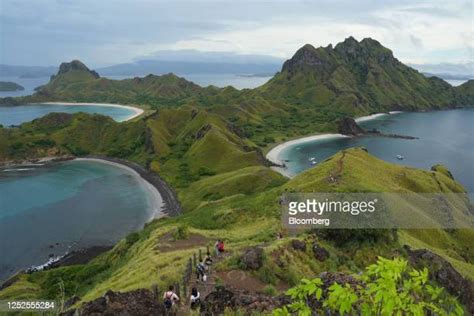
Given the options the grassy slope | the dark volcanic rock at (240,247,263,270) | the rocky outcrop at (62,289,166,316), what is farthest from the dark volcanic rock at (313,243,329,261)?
the rocky outcrop at (62,289,166,316)

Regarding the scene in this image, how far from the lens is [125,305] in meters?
21.4

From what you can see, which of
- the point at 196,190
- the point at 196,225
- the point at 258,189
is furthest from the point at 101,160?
the point at 196,225

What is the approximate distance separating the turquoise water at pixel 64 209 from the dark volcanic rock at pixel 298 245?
70.0 m

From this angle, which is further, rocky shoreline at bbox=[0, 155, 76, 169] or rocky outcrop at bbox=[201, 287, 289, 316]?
rocky shoreline at bbox=[0, 155, 76, 169]

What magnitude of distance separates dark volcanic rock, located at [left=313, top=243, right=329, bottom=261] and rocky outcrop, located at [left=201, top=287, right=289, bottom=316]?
48.0 feet

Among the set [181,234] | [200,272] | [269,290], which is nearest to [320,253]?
[269,290]

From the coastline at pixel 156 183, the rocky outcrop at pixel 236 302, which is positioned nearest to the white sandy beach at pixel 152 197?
the coastline at pixel 156 183

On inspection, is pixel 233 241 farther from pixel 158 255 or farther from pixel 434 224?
pixel 434 224

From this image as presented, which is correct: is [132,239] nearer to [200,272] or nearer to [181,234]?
[181,234]

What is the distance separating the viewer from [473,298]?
37.6 m

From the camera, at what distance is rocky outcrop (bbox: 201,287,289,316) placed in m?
19.7

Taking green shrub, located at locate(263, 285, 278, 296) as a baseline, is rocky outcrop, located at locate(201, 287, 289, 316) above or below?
above

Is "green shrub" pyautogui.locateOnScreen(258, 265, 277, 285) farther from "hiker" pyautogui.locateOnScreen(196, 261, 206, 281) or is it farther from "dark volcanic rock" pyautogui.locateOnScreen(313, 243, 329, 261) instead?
"dark volcanic rock" pyautogui.locateOnScreen(313, 243, 329, 261)

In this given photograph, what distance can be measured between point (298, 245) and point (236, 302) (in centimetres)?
1564
